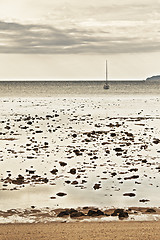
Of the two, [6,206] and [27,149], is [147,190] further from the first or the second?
[27,149]

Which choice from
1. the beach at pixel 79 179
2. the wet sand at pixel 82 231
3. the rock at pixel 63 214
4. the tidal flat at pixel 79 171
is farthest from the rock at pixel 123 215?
the rock at pixel 63 214

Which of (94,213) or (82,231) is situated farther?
(94,213)

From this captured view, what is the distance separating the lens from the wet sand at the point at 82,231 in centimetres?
1055

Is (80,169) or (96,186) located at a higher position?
(80,169)

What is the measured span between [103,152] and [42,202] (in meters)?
9.32

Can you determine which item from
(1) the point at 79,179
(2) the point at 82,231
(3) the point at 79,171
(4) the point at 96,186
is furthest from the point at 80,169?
(2) the point at 82,231

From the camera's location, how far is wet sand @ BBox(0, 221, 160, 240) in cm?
1055

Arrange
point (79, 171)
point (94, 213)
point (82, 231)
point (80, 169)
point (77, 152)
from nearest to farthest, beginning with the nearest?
point (82, 231) → point (94, 213) → point (79, 171) → point (80, 169) → point (77, 152)

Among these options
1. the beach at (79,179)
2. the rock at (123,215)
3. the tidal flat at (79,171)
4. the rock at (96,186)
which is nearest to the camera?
the rock at (123,215)

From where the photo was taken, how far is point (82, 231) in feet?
35.8

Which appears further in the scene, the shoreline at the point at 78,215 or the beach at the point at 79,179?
the beach at the point at 79,179

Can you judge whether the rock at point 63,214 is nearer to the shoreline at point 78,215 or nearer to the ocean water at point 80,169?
the shoreline at point 78,215

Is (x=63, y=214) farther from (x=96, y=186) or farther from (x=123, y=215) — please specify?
(x=96, y=186)

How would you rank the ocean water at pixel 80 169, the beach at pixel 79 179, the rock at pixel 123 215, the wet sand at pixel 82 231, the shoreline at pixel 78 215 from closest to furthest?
the wet sand at pixel 82 231 < the shoreline at pixel 78 215 < the rock at pixel 123 215 < the beach at pixel 79 179 < the ocean water at pixel 80 169
